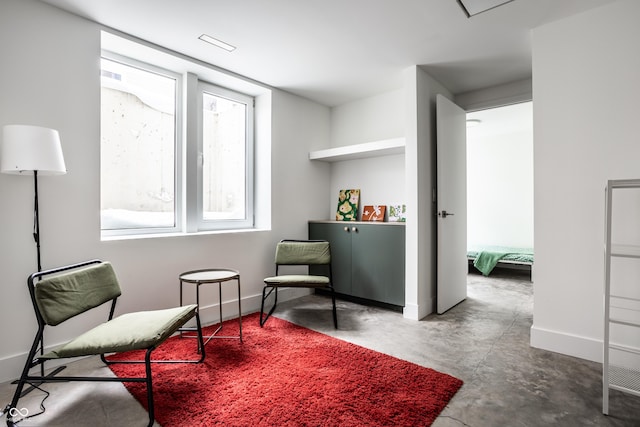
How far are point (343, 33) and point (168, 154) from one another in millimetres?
1934

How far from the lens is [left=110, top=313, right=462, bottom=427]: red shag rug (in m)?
1.67

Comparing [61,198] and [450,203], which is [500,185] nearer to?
[450,203]

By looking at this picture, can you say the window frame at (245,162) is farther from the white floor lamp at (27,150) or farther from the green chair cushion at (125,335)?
the green chair cushion at (125,335)

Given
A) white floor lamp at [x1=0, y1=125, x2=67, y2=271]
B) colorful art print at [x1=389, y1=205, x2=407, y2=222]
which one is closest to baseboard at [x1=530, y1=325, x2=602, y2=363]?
colorful art print at [x1=389, y1=205, x2=407, y2=222]

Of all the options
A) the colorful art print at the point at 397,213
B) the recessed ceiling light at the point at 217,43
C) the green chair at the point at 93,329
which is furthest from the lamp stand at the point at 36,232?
the colorful art print at the point at 397,213

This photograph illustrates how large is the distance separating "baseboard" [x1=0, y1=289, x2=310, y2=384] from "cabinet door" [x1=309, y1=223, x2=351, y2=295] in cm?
53

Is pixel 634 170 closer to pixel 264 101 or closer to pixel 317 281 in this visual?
pixel 317 281

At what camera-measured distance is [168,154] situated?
3.11 m

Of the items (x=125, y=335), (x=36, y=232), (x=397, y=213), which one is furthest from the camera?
(x=397, y=213)

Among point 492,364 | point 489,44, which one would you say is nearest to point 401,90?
point 489,44

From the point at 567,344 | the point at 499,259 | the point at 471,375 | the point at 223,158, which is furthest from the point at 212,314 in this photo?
the point at 499,259

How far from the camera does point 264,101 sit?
149 inches

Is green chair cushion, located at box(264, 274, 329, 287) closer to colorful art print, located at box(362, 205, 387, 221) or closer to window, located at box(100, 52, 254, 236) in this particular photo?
window, located at box(100, 52, 254, 236)

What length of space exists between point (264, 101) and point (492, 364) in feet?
11.0
